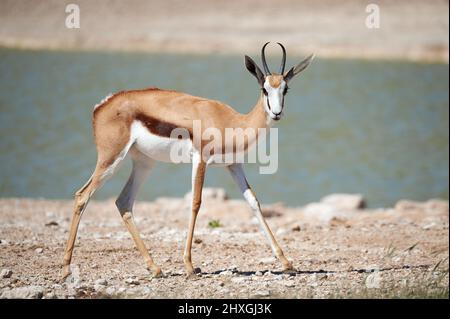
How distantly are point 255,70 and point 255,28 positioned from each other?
133 ft

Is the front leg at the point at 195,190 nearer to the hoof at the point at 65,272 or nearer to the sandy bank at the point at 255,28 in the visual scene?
the hoof at the point at 65,272

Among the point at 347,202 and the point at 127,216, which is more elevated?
the point at 127,216

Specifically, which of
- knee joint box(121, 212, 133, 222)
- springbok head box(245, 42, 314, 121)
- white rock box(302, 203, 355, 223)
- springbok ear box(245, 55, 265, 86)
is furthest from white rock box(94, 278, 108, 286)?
white rock box(302, 203, 355, 223)

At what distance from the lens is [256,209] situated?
898 cm

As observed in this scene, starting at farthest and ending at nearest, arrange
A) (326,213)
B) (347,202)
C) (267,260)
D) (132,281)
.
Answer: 1. (347,202)
2. (326,213)
3. (267,260)
4. (132,281)

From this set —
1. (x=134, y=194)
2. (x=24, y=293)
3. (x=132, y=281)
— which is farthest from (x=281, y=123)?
(x=24, y=293)

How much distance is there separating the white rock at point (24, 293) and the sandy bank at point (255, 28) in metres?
29.9

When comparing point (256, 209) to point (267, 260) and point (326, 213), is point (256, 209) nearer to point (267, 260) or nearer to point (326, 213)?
point (267, 260)

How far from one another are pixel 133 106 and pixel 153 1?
42.8 meters

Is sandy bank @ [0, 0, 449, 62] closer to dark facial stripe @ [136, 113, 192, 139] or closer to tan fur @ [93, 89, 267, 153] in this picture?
tan fur @ [93, 89, 267, 153]

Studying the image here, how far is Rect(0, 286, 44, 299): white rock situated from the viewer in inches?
313

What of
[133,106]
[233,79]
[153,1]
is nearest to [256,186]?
[133,106]

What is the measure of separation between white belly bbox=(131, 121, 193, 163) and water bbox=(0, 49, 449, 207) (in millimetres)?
8994
